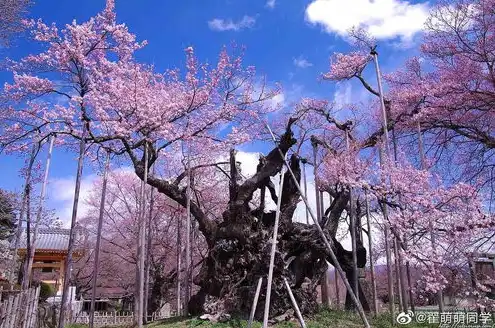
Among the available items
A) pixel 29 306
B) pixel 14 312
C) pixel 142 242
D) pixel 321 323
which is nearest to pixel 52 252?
pixel 29 306

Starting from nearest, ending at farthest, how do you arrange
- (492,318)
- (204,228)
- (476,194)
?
(492,318) < (476,194) < (204,228)

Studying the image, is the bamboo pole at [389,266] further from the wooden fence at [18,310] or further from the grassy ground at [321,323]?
the wooden fence at [18,310]

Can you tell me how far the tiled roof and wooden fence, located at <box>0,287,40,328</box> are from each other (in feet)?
43.4

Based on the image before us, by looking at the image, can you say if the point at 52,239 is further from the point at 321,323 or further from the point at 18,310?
the point at 321,323

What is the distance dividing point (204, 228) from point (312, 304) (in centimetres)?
387

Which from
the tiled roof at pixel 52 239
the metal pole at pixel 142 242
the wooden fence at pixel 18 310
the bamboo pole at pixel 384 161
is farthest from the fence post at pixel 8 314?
the tiled roof at pixel 52 239

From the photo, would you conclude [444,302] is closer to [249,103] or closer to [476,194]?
[476,194]

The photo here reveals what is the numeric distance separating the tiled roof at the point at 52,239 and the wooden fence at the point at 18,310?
13216 mm

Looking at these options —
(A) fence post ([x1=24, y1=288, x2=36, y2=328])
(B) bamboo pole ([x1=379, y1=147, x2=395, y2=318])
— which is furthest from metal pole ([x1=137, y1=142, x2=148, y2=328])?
(B) bamboo pole ([x1=379, y1=147, x2=395, y2=318])

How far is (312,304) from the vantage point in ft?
38.9

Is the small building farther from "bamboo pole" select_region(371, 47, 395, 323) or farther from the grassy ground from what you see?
→ "bamboo pole" select_region(371, 47, 395, 323)

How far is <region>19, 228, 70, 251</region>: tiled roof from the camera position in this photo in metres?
22.4

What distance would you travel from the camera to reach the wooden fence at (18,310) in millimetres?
7293

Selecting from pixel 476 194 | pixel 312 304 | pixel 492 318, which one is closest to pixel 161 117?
pixel 312 304
